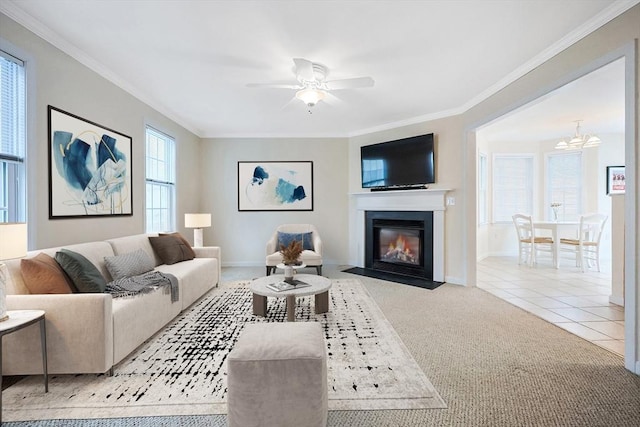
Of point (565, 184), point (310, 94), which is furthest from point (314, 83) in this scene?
point (565, 184)

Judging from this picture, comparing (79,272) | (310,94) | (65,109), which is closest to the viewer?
(79,272)

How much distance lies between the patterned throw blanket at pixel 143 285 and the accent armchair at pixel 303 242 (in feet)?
5.70

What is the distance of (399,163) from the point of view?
4898 mm

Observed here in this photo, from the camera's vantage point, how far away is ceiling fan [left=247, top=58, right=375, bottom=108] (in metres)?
2.71

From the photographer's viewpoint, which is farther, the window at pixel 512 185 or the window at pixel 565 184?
the window at pixel 512 185

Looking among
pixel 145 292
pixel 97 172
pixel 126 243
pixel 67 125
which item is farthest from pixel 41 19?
pixel 145 292

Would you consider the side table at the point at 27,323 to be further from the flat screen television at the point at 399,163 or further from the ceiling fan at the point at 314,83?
the flat screen television at the point at 399,163

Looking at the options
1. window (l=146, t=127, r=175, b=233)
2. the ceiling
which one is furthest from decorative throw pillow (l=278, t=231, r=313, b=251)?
the ceiling

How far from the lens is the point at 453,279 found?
14.4 ft

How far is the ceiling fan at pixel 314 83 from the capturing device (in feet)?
8.91

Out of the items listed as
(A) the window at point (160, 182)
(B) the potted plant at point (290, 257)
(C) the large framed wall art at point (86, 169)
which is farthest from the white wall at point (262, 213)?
(B) the potted plant at point (290, 257)

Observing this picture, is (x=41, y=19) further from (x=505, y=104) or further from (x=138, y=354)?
(x=505, y=104)

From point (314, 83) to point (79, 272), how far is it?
2788mm

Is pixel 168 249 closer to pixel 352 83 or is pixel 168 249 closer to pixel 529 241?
pixel 352 83
